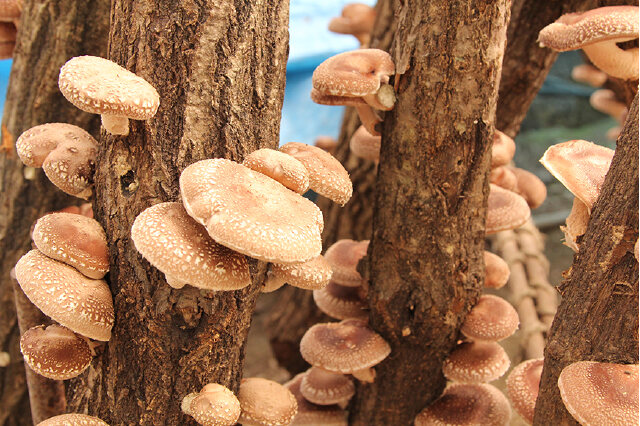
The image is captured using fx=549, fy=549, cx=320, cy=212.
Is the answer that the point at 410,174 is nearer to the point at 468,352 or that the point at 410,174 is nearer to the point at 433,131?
the point at 433,131

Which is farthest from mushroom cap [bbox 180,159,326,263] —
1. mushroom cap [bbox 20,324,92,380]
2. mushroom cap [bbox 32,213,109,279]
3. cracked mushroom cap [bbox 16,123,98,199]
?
mushroom cap [bbox 20,324,92,380]

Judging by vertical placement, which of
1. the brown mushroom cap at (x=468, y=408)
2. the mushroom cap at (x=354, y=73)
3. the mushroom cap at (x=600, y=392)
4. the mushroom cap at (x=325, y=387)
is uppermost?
the mushroom cap at (x=354, y=73)

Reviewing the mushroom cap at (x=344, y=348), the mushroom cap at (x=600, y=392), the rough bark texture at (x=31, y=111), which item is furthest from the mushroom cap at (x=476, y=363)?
the rough bark texture at (x=31, y=111)

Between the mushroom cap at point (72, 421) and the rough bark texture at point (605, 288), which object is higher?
the rough bark texture at point (605, 288)

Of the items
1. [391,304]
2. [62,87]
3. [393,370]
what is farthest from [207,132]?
[393,370]

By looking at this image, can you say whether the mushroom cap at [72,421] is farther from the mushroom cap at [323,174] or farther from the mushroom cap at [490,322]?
the mushroom cap at [490,322]

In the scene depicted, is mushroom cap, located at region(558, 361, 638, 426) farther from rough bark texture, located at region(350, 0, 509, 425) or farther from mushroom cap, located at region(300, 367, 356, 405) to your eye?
mushroom cap, located at region(300, 367, 356, 405)

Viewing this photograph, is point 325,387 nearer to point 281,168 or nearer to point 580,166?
point 281,168
